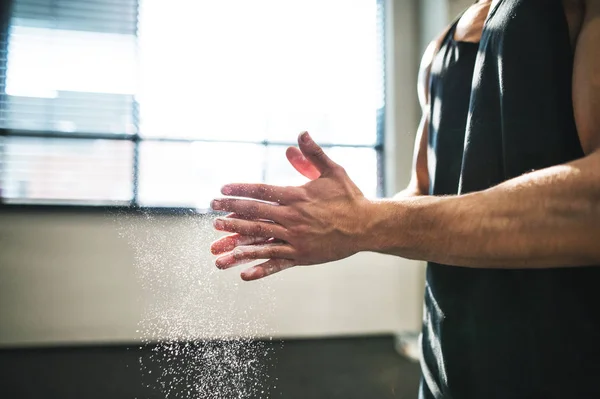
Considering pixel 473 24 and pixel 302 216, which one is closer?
pixel 302 216

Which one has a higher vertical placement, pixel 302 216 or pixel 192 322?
pixel 302 216

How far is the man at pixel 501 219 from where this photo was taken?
27 centimetres

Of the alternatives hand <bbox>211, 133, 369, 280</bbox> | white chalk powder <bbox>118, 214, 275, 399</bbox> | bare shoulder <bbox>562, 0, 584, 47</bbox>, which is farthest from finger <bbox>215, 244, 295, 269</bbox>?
bare shoulder <bbox>562, 0, 584, 47</bbox>

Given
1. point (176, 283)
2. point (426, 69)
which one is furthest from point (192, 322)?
point (426, 69)

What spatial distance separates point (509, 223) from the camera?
0.27 metres

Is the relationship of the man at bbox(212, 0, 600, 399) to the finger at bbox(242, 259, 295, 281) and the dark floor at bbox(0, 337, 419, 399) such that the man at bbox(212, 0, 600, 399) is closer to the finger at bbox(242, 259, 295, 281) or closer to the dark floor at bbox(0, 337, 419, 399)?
the finger at bbox(242, 259, 295, 281)

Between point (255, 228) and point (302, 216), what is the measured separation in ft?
0.14

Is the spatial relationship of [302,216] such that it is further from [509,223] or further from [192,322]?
[192,322]

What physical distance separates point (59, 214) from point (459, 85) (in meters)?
0.87

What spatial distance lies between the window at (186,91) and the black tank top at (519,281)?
0.84 ft

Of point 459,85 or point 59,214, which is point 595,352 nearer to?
point 459,85

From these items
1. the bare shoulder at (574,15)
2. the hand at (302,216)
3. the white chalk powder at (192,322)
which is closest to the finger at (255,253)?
the hand at (302,216)

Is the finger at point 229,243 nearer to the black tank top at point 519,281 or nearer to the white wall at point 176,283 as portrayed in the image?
the white wall at point 176,283

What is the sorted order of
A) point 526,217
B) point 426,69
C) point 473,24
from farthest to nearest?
point 426,69 < point 473,24 < point 526,217
